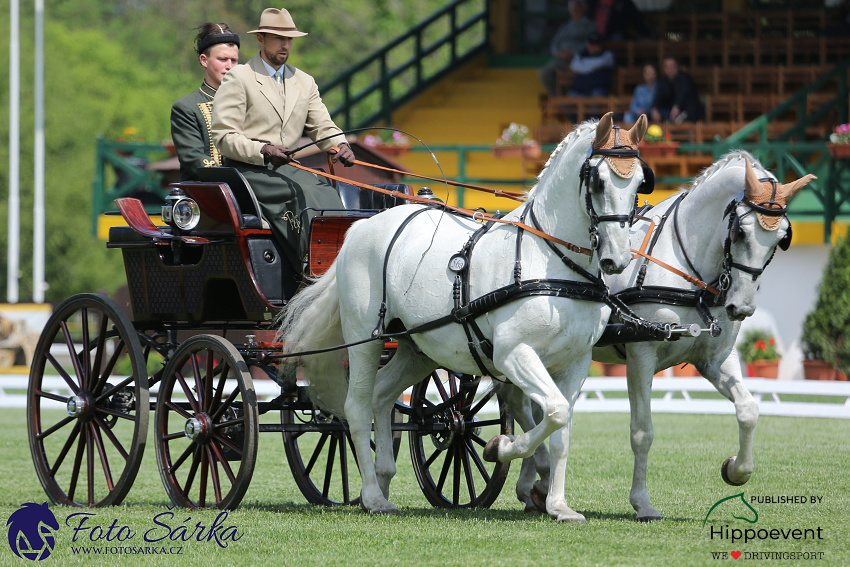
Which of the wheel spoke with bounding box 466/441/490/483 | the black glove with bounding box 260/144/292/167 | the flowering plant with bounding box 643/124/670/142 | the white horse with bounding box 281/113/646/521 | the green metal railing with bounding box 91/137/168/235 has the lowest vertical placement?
the wheel spoke with bounding box 466/441/490/483

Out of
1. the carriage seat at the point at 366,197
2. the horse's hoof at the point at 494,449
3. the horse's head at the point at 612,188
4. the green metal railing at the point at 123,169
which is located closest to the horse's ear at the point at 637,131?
the horse's head at the point at 612,188

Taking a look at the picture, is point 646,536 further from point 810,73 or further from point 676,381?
point 810,73

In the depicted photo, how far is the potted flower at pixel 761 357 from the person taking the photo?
16781mm

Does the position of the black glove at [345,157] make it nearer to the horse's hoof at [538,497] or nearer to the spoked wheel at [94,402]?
the spoked wheel at [94,402]

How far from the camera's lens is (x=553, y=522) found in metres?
6.53

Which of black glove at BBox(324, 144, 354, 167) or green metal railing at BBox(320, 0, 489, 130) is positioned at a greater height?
green metal railing at BBox(320, 0, 489, 130)

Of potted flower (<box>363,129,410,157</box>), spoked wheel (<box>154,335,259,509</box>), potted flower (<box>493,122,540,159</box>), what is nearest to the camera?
spoked wheel (<box>154,335,259,509</box>)

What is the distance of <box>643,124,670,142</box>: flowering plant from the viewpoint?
17766mm

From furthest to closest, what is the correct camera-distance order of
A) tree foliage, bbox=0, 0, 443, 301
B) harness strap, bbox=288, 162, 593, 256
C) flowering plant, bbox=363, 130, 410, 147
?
tree foliage, bbox=0, 0, 443, 301 → flowering plant, bbox=363, 130, 410, 147 → harness strap, bbox=288, 162, 593, 256

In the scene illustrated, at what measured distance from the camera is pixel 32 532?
6.17m

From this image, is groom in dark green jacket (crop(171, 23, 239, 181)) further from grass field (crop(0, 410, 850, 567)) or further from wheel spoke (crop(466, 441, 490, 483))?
wheel spoke (crop(466, 441, 490, 483))

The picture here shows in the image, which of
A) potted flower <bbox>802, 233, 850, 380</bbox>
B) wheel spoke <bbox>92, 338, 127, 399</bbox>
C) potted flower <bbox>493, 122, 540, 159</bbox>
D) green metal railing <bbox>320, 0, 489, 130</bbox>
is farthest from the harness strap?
green metal railing <bbox>320, 0, 489, 130</bbox>

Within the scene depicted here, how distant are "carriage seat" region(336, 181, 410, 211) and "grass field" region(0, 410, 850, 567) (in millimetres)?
→ 1922

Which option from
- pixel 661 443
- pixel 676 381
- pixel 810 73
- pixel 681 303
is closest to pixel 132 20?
pixel 810 73
